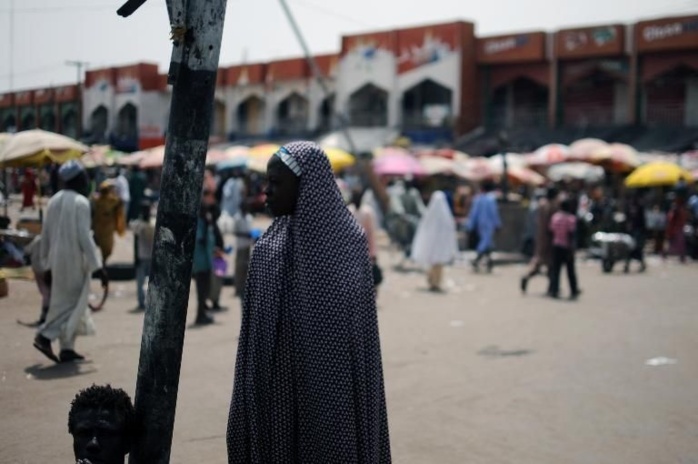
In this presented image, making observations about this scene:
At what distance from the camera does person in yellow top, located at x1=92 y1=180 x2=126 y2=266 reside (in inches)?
401

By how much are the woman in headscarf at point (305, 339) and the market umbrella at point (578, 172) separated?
19.6 metres

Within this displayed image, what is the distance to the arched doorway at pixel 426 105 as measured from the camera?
115 ft

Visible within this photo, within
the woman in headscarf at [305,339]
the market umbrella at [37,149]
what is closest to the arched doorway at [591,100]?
the market umbrella at [37,149]

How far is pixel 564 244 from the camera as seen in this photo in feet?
38.2

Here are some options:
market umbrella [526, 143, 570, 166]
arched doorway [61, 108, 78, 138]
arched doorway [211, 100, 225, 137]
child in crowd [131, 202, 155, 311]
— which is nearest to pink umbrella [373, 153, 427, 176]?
market umbrella [526, 143, 570, 166]

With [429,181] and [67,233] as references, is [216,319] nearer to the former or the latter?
[67,233]

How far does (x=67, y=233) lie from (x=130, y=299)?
14.2ft

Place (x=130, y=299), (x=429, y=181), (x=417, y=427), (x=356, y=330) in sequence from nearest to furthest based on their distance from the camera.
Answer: (x=356, y=330) → (x=417, y=427) → (x=130, y=299) → (x=429, y=181)

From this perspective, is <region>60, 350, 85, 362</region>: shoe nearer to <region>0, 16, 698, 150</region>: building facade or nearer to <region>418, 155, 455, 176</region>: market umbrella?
<region>418, 155, 455, 176</region>: market umbrella

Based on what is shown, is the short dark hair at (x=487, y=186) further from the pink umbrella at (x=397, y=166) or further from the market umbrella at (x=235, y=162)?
the market umbrella at (x=235, y=162)

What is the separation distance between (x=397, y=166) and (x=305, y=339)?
1947 centimetres

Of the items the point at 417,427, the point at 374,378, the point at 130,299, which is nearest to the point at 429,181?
the point at 130,299

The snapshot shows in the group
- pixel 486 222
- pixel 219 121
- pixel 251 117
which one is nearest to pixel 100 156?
pixel 486 222

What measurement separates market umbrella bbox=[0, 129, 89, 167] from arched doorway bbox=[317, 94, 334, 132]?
32178mm
